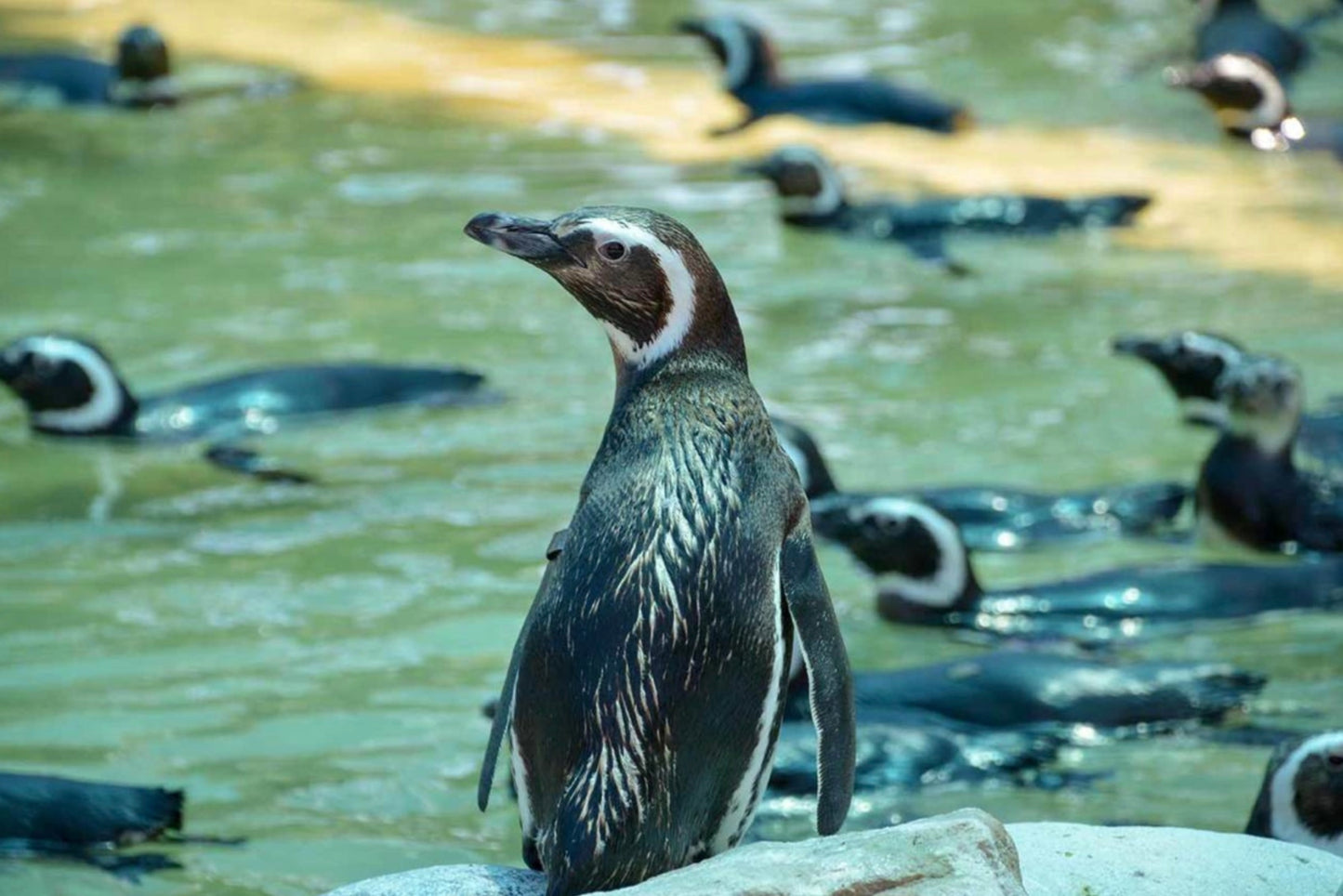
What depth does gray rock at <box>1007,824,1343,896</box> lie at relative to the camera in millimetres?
3137

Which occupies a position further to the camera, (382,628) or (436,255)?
(436,255)

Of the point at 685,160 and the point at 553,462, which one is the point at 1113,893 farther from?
the point at 685,160

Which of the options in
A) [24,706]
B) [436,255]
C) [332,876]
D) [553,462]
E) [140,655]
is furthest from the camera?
[436,255]

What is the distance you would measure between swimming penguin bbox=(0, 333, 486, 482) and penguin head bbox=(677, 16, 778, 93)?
4349 millimetres

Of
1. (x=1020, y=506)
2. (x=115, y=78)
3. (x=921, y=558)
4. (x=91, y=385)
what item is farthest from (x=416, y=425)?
(x=115, y=78)

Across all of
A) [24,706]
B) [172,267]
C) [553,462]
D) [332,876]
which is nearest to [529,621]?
[332,876]

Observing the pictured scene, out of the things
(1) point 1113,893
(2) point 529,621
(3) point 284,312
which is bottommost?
(3) point 284,312

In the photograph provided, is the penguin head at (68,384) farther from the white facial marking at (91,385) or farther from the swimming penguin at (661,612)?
the swimming penguin at (661,612)

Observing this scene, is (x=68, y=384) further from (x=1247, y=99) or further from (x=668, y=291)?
(x=1247, y=99)

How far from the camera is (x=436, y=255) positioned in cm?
940

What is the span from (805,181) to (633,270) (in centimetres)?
656

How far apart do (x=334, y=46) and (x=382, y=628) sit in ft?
25.8

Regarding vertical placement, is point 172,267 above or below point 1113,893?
below

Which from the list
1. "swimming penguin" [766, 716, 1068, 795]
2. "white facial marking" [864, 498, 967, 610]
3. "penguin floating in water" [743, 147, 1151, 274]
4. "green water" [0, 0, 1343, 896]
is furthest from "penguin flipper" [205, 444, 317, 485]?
"penguin floating in water" [743, 147, 1151, 274]
